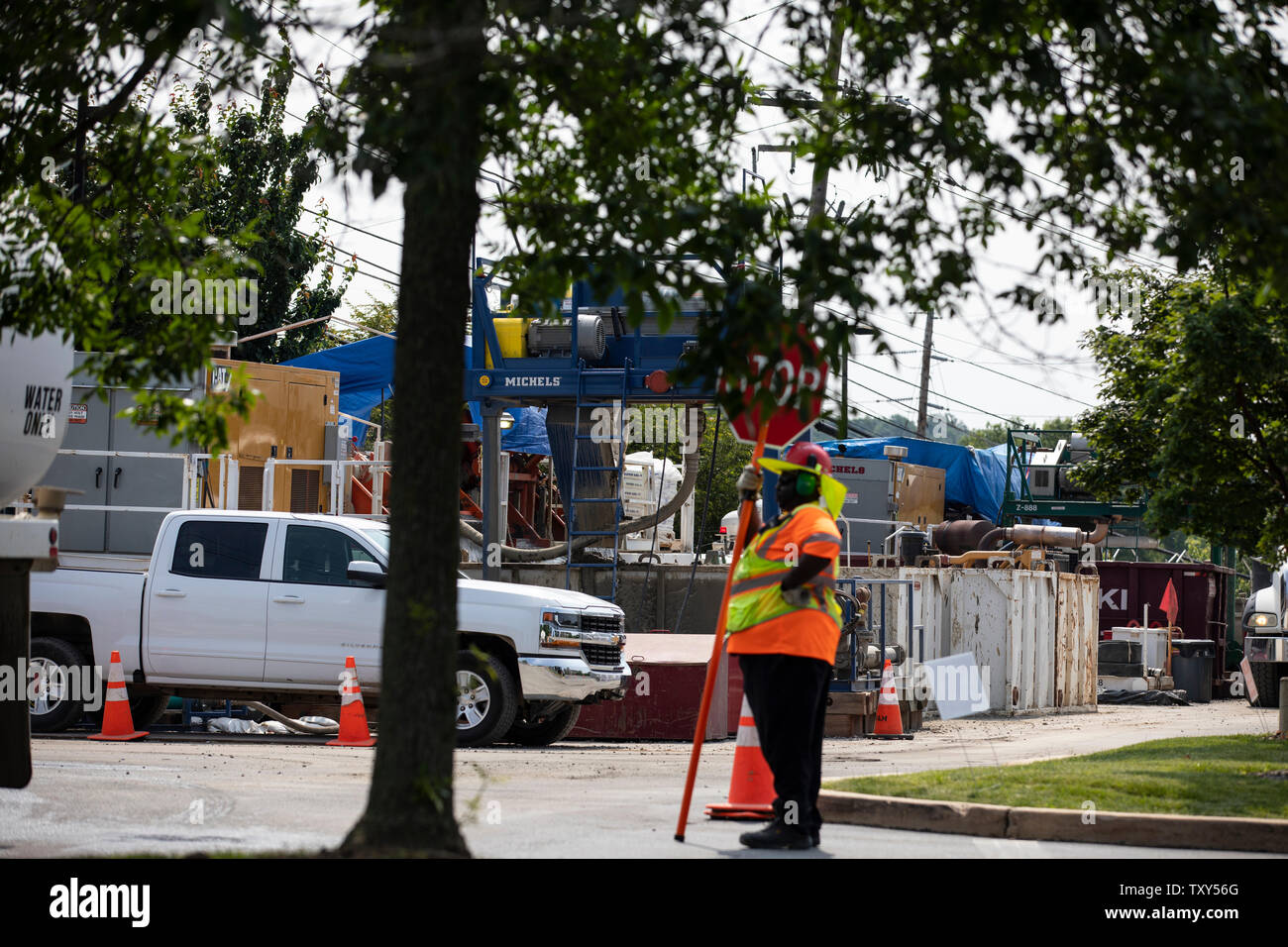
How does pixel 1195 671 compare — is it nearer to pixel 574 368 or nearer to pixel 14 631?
pixel 574 368

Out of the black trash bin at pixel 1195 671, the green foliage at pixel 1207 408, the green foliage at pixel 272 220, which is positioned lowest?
the black trash bin at pixel 1195 671

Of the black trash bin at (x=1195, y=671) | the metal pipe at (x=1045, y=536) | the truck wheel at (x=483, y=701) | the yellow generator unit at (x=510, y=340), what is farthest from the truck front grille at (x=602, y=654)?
the black trash bin at (x=1195, y=671)

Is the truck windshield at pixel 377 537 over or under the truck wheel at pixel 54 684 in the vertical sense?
over

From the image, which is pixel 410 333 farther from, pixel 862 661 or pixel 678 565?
pixel 678 565

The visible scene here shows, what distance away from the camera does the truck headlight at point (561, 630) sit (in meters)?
14.3

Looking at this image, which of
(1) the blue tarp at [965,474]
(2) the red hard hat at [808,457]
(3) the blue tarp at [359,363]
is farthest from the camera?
(1) the blue tarp at [965,474]

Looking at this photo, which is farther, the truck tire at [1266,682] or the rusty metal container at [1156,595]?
the rusty metal container at [1156,595]

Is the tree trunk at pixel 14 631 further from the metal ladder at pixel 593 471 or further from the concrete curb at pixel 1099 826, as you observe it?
the metal ladder at pixel 593 471

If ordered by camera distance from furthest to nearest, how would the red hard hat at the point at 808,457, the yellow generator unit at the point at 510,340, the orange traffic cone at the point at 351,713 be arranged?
1. the yellow generator unit at the point at 510,340
2. the orange traffic cone at the point at 351,713
3. the red hard hat at the point at 808,457

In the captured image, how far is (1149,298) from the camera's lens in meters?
16.1

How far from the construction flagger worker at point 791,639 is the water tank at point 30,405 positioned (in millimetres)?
3921

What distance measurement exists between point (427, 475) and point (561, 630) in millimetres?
8850

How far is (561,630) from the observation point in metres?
14.4
